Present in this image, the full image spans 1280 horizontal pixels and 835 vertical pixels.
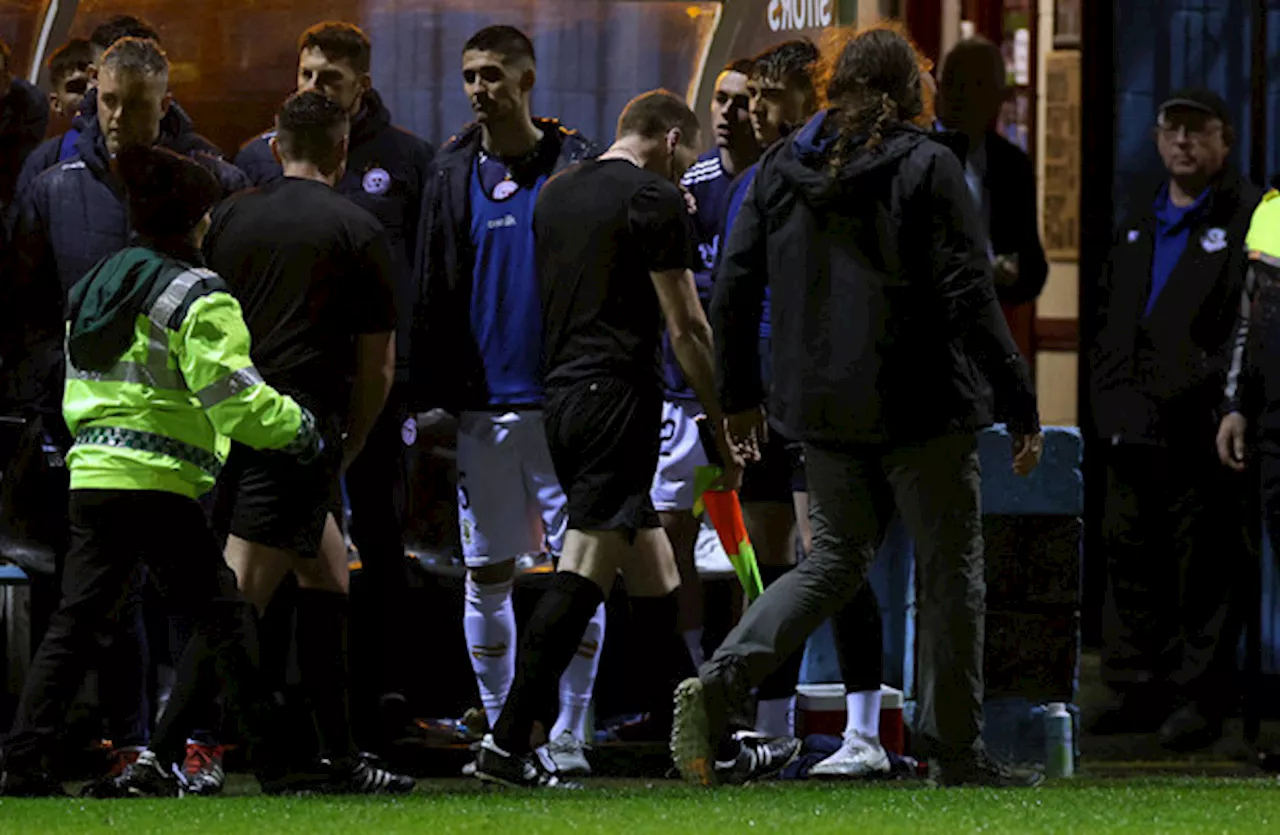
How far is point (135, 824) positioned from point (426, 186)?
2.44 meters

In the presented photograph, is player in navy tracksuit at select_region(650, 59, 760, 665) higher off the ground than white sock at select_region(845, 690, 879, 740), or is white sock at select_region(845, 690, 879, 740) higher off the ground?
player in navy tracksuit at select_region(650, 59, 760, 665)

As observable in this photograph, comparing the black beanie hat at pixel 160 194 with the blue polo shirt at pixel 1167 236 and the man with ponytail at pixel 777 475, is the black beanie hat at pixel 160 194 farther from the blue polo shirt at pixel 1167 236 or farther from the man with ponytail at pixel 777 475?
the blue polo shirt at pixel 1167 236

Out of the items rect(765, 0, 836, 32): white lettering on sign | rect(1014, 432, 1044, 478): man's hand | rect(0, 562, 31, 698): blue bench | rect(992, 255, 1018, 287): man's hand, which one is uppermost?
rect(765, 0, 836, 32): white lettering on sign

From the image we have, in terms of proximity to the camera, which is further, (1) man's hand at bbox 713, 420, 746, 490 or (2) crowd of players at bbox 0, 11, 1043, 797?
(1) man's hand at bbox 713, 420, 746, 490

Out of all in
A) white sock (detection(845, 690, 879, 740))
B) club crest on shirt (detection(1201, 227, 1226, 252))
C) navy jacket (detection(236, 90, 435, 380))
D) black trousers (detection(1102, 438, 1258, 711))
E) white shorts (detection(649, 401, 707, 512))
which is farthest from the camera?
black trousers (detection(1102, 438, 1258, 711))

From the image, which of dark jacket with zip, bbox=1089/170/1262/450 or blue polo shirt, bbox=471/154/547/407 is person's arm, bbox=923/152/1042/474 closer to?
blue polo shirt, bbox=471/154/547/407

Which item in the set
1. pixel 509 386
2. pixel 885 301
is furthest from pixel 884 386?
pixel 509 386

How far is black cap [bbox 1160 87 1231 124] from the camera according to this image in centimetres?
925

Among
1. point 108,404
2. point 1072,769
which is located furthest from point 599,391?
point 1072,769

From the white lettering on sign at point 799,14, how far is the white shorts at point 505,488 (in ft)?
6.91

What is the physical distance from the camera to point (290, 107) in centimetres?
760

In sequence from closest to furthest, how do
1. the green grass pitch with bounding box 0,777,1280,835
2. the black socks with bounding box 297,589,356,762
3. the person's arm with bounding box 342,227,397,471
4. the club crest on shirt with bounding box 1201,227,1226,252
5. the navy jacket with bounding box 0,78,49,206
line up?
the green grass pitch with bounding box 0,777,1280,835, the black socks with bounding box 297,589,356,762, the person's arm with bounding box 342,227,397,471, the navy jacket with bounding box 0,78,49,206, the club crest on shirt with bounding box 1201,227,1226,252

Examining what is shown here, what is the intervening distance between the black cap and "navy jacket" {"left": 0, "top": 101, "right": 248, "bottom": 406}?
3135 millimetres

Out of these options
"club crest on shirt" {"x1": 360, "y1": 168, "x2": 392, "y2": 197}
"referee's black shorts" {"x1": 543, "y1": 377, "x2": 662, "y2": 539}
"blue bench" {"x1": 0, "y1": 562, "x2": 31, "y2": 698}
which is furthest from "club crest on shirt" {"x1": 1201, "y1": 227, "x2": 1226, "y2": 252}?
"blue bench" {"x1": 0, "y1": 562, "x2": 31, "y2": 698}
